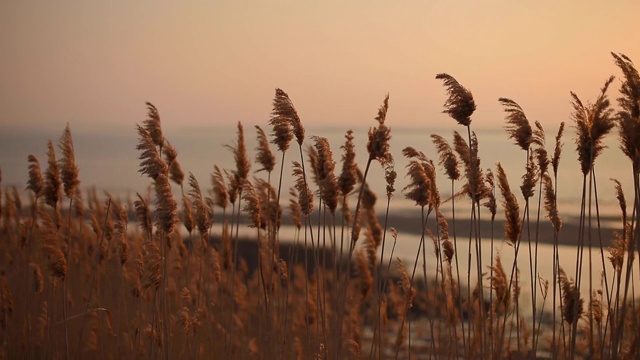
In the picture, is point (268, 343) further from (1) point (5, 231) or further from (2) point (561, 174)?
(2) point (561, 174)

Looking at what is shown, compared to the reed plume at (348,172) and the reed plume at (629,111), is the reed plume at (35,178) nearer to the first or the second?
the reed plume at (348,172)

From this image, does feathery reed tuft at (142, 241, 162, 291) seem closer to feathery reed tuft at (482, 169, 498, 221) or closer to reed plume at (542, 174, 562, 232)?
feathery reed tuft at (482, 169, 498, 221)

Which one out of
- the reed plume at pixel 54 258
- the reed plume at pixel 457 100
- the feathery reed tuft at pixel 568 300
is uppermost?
the reed plume at pixel 457 100

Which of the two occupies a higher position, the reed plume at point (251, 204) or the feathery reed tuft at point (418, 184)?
the feathery reed tuft at point (418, 184)

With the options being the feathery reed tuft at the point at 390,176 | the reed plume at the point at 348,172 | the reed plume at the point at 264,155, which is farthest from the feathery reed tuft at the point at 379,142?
the reed plume at the point at 264,155

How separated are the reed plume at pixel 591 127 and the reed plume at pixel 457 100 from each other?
383 mm

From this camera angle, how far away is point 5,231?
719 centimetres

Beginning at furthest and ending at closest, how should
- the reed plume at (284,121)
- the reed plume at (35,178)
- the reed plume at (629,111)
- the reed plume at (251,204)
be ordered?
the reed plume at (35,178) < the reed plume at (251,204) < the reed plume at (284,121) < the reed plume at (629,111)

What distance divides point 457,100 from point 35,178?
2.40 metres

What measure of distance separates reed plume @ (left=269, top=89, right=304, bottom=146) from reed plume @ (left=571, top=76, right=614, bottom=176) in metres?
1.05

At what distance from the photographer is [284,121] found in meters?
3.66

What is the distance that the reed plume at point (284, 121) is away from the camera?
11.7ft

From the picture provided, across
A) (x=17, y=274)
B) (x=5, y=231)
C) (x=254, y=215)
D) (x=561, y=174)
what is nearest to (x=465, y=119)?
(x=254, y=215)

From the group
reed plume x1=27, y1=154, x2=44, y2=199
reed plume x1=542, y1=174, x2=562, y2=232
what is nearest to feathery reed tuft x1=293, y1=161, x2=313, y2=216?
reed plume x1=542, y1=174, x2=562, y2=232
